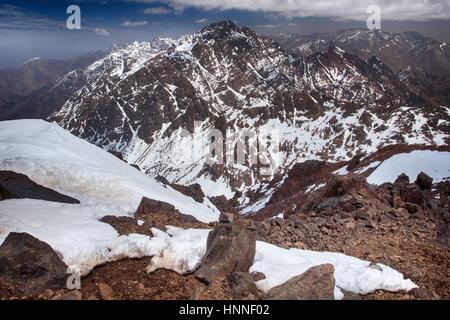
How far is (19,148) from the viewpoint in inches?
1113

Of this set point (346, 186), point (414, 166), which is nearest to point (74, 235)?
point (346, 186)

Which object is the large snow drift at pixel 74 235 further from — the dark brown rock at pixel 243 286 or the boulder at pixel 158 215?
the dark brown rock at pixel 243 286

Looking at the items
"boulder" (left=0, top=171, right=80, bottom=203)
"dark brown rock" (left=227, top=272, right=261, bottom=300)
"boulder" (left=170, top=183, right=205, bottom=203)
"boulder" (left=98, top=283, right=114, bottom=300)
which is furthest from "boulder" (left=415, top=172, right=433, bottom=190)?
"boulder" (left=98, top=283, right=114, bottom=300)

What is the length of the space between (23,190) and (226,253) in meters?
13.1

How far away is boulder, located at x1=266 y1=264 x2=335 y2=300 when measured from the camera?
12.7 m

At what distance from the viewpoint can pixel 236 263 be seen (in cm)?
1470

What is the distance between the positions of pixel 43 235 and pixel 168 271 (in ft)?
17.3

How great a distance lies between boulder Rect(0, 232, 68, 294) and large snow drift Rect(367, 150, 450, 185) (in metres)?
43.3

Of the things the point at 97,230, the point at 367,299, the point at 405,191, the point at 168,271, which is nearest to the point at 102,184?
the point at 97,230

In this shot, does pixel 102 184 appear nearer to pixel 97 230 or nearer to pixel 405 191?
pixel 97 230

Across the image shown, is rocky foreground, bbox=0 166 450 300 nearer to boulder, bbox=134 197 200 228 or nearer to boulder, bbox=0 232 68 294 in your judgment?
boulder, bbox=0 232 68 294

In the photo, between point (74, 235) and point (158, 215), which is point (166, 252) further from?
point (158, 215)

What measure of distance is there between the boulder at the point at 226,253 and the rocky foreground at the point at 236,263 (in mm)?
33

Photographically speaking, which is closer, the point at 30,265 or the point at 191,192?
the point at 30,265
